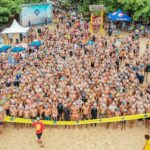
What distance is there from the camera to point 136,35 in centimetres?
3077

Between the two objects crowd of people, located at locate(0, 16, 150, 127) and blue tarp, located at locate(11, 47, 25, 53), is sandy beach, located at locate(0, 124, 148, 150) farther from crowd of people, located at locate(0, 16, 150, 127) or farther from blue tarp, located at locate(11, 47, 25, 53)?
blue tarp, located at locate(11, 47, 25, 53)

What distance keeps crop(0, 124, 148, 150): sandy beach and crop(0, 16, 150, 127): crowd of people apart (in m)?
0.67

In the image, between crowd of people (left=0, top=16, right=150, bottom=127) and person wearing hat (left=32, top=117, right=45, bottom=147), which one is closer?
person wearing hat (left=32, top=117, right=45, bottom=147)

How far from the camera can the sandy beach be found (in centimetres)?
1672

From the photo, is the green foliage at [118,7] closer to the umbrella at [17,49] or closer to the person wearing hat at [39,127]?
the umbrella at [17,49]

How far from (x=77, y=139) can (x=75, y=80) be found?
435cm

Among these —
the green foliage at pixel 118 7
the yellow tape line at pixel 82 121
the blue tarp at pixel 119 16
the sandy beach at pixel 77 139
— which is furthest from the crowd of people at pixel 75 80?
the green foliage at pixel 118 7

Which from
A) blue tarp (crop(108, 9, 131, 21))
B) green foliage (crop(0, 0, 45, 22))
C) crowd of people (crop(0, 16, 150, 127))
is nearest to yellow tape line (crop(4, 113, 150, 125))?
crowd of people (crop(0, 16, 150, 127))

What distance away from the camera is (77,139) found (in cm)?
1728

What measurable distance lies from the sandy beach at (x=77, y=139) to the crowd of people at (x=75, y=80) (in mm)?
673

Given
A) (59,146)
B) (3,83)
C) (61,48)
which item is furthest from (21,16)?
(59,146)

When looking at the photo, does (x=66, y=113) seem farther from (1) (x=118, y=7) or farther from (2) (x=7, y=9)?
(1) (x=118, y=7)

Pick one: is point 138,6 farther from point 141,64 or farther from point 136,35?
point 141,64

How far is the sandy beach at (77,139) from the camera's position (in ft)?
54.9
